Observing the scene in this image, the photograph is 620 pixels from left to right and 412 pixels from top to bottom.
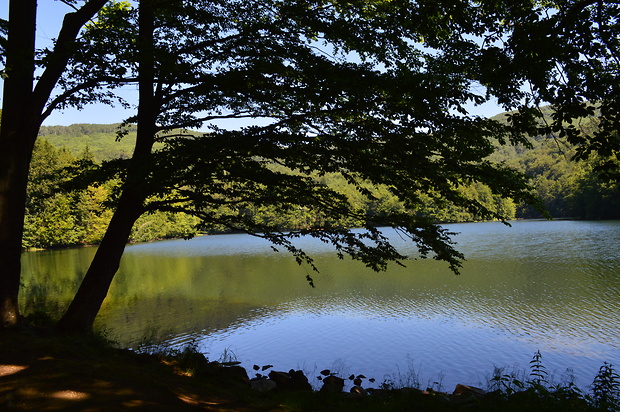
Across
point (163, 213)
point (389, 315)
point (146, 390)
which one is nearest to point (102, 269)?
point (146, 390)

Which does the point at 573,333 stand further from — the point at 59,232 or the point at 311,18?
the point at 59,232

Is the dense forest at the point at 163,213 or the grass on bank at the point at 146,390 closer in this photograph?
the grass on bank at the point at 146,390

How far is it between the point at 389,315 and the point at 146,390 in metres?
11.6

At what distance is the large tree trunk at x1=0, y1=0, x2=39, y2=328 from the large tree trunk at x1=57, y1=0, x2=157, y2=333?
86 centimetres

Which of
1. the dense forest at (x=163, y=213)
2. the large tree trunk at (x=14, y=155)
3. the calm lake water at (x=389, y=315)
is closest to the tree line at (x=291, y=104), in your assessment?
the large tree trunk at (x=14, y=155)

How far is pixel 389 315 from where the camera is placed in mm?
14852

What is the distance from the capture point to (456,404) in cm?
579

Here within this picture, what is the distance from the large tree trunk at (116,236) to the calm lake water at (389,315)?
4660mm

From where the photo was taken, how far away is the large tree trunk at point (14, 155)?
19.2 ft

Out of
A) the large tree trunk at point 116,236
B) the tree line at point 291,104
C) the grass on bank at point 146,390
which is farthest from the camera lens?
the large tree trunk at point 116,236

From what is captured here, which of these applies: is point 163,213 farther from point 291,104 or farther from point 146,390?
point 146,390

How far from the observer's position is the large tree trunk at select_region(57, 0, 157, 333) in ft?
21.7

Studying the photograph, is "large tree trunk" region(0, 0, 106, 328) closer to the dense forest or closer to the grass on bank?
the grass on bank

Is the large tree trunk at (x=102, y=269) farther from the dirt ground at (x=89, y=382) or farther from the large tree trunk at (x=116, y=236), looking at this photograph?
the dirt ground at (x=89, y=382)
